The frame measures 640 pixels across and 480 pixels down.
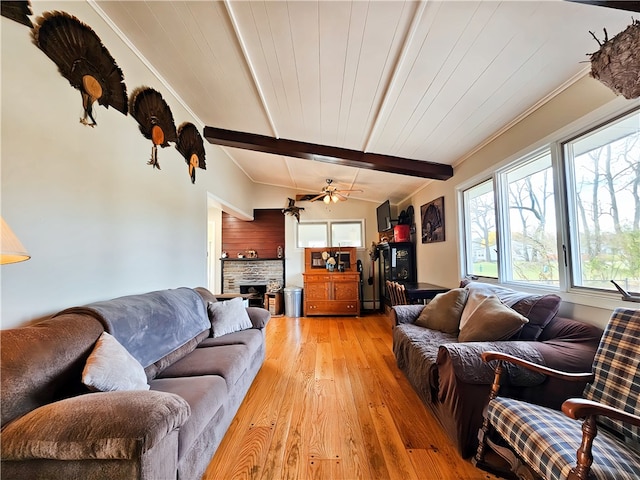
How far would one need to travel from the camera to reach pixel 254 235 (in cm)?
623

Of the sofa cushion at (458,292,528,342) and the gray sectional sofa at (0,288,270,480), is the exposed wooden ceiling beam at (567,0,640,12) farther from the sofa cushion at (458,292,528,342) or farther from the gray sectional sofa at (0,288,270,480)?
the gray sectional sofa at (0,288,270,480)

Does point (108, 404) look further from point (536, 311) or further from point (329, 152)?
point (329, 152)

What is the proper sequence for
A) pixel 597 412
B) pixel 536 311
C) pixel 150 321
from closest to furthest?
pixel 597 412 → pixel 150 321 → pixel 536 311

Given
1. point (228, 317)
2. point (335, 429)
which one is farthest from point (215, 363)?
point (335, 429)

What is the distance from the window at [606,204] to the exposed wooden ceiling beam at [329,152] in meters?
1.73

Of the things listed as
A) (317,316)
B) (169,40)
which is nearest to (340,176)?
(317,316)

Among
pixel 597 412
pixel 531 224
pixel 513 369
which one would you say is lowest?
pixel 513 369

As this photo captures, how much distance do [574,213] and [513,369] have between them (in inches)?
50.9

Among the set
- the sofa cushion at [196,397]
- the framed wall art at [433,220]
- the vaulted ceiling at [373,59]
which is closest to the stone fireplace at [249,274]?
the framed wall art at [433,220]

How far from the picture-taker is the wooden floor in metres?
1.51

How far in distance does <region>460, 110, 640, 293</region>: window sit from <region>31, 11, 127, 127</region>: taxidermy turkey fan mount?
3438mm

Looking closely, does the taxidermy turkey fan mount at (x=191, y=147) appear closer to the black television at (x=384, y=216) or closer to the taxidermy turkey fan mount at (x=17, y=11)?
the taxidermy turkey fan mount at (x=17, y=11)

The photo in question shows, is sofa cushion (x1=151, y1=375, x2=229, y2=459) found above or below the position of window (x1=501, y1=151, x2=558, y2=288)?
below

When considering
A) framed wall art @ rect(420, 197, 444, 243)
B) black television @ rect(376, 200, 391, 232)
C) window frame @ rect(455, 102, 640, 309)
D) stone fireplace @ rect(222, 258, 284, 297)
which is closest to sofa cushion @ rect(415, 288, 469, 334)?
window frame @ rect(455, 102, 640, 309)
